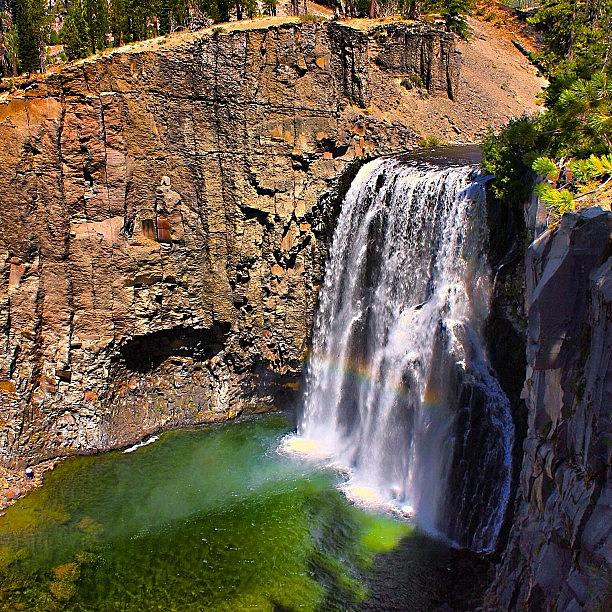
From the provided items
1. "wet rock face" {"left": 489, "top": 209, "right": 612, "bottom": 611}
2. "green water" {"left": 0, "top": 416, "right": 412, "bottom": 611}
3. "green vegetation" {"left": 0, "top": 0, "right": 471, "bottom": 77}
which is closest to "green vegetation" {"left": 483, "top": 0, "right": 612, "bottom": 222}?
"wet rock face" {"left": 489, "top": 209, "right": 612, "bottom": 611}

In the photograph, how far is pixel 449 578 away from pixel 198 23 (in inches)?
1496

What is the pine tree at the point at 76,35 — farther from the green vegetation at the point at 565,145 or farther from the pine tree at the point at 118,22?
the green vegetation at the point at 565,145

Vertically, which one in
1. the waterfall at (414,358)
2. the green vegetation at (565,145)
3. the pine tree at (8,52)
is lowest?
the waterfall at (414,358)

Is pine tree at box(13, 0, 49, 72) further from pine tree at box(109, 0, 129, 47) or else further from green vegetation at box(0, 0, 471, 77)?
pine tree at box(109, 0, 129, 47)

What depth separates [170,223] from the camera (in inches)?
1086

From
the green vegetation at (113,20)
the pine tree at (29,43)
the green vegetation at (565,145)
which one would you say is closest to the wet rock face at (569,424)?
the green vegetation at (565,145)

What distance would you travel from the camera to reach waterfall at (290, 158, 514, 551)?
754 inches

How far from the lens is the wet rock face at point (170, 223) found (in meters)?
25.2

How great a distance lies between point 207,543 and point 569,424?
13972 mm

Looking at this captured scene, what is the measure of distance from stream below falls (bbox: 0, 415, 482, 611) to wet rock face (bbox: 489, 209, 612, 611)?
6.13 meters

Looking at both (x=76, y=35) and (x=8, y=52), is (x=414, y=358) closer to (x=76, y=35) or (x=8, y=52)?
(x=8, y=52)

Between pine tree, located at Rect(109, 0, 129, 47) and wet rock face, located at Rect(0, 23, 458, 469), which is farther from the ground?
pine tree, located at Rect(109, 0, 129, 47)

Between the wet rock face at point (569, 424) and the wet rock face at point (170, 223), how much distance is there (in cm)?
1767

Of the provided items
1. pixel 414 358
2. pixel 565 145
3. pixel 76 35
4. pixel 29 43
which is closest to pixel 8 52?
pixel 29 43
